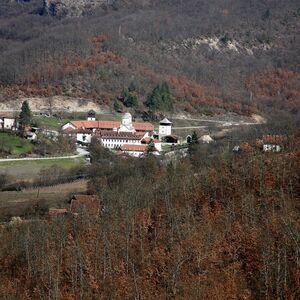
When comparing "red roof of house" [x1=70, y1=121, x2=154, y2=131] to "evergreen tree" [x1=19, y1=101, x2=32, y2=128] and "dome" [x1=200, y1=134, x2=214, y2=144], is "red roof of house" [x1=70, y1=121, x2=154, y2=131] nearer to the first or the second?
"evergreen tree" [x1=19, y1=101, x2=32, y2=128]

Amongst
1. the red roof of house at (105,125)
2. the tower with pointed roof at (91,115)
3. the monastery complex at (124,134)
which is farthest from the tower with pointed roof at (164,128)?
the tower with pointed roof at (91,115)

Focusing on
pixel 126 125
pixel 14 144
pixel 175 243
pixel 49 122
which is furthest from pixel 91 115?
pixel 175 243

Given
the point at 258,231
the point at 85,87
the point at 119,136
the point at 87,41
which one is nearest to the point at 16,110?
the point at 85,87

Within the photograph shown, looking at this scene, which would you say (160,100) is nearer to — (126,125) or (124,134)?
(126,125)

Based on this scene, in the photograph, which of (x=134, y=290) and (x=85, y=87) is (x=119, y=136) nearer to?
(x=85, y=87)

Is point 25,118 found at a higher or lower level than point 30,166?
higher

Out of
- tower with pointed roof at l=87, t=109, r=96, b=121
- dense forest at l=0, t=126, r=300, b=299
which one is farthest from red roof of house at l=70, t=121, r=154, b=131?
dense forest at l=0, t=126, r=300, b=299
